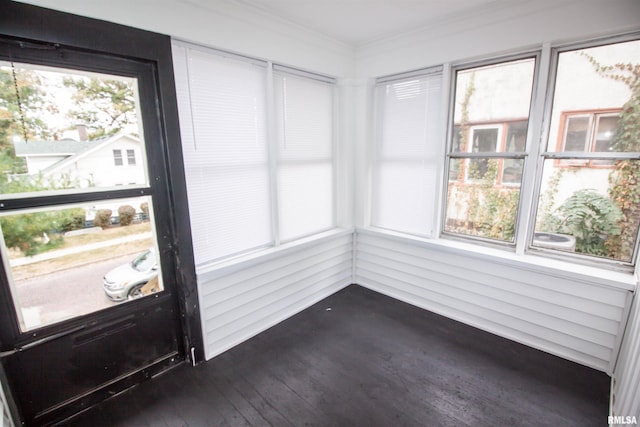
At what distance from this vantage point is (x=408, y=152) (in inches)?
121

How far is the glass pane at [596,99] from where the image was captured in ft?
6.61

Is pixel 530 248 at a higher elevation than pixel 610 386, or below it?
higher

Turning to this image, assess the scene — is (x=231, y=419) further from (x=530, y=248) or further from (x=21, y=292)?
(x=530, y=248)

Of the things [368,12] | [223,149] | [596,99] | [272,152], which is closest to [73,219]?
[223,149]

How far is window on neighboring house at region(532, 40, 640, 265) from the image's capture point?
2.04 meters

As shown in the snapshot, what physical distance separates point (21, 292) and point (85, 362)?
22.6 inches

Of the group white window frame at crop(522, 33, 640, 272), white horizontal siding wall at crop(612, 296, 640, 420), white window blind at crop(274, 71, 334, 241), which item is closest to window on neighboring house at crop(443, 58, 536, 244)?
white window frame at crop(522, 33, 640, 272)

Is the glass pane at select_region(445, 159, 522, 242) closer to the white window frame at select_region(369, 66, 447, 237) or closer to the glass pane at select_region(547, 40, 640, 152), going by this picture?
the white window frame at select_region(369, 66, 447, 237)

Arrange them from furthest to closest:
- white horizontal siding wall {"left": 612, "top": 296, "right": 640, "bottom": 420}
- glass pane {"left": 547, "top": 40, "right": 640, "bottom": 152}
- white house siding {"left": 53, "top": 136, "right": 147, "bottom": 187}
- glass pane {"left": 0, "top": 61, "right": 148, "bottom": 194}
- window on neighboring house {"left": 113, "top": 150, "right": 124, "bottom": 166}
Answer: glass pane {"left": 547, "top": 40, "right": 640, "bottom": 152} < window on neighboring house {"left": 113, "top": 150, "right": 124, "bottom": 166} < white house siding {"left": 53, "top": 136, "right": 147, "bottom": 187} < glass pane {"left": 0, "top": 61, "right": 148, "bottom": 194} < white horizontal siding wall {"left": 612, "top": 296, "right": 640, "bottom": 420}

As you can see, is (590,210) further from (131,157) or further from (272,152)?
(131,157)

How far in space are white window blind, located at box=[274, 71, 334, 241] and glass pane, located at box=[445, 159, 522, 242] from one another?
129 cm

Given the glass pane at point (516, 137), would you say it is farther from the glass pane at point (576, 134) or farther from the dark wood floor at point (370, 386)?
the dark wood floor at point (370, 386)

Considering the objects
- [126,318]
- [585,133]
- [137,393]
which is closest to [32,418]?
[137,393]

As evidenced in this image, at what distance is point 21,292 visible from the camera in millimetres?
1630
